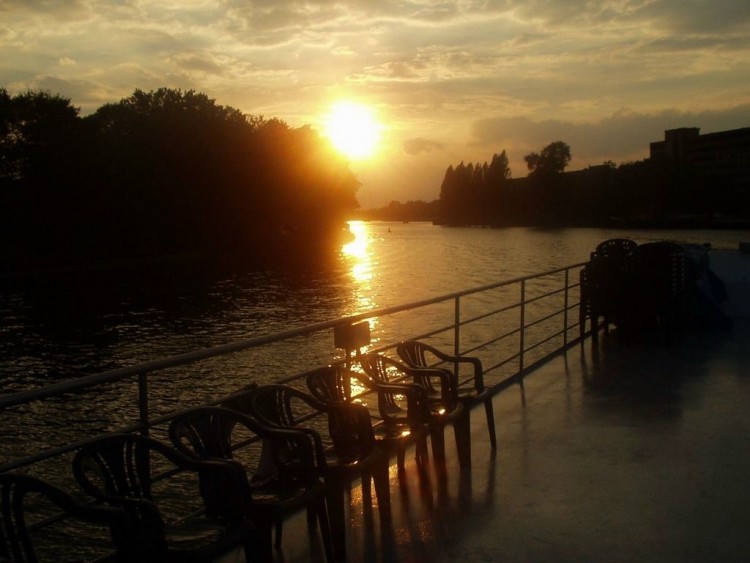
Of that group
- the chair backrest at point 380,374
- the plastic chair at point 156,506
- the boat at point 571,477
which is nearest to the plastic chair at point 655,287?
the boat at point 571,477

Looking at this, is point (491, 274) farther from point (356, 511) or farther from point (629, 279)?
point (356, 511)

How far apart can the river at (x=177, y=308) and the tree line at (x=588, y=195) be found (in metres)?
62.2

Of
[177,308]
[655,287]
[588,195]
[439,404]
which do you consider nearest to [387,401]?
[439,404]

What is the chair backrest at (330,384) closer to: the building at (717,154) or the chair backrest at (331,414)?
the chair backrest at (331,414)

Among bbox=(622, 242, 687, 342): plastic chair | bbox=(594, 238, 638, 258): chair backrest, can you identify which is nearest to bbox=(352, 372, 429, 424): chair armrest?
bbox=(622, 242, 687, 342): plastic chair

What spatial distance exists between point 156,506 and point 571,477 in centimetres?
281

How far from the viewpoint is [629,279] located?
9.69 m

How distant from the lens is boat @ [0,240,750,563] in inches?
141

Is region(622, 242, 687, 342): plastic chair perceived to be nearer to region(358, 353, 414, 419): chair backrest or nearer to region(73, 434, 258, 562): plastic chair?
region(358, 353, 414, 419): chair backrest

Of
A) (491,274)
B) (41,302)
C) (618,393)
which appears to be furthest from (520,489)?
(491,274)

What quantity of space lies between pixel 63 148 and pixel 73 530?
46.0 m

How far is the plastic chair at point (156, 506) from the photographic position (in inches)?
99.3

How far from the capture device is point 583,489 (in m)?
4.41

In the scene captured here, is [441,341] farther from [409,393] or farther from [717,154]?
[717,154]
